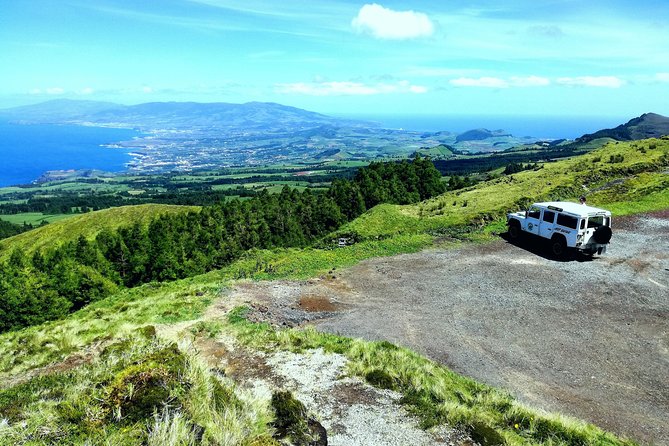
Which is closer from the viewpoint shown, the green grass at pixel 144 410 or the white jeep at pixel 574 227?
the green grass at pixel 144 410

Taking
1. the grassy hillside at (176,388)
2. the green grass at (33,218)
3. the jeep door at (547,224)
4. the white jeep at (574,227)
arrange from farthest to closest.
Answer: the green grass at (33,218)
the jeep door at (547,224)
the white jeep at (574,227)
the grassy hillside at (176,388)

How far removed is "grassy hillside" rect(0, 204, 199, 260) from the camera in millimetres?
100500

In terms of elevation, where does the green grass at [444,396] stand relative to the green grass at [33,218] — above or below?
above

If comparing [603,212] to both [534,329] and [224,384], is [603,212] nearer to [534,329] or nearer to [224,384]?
[534,329]

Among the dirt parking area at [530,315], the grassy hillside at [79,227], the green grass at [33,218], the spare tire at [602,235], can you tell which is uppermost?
the spare tire at [602,235]

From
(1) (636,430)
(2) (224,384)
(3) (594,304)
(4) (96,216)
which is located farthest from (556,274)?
(4) (96,216)

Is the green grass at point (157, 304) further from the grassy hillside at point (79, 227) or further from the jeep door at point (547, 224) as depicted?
the grassy hillside at point (79, 227)

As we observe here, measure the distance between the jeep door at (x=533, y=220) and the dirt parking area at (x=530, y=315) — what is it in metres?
1.38

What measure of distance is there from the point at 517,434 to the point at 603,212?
2014 cm

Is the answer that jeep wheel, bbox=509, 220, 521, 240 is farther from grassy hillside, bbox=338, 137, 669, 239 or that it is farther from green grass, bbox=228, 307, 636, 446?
green grass, bbox=228, 307, 636, 446

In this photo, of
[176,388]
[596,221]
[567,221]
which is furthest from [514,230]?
[176,388]

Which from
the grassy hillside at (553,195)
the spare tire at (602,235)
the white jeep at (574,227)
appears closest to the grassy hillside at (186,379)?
the grassy hillside at (553,195)

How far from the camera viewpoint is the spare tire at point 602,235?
2562 cm

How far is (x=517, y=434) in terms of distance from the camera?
10883 mm
